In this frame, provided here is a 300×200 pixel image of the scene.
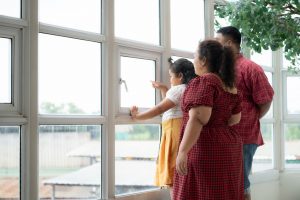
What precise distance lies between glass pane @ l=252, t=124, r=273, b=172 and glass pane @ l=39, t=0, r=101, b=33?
248 centimetres

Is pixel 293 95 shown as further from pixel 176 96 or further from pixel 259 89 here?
pixel 176 96

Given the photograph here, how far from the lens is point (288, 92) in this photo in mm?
4887

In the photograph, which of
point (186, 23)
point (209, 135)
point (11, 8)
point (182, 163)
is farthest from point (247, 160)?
point (11, 8)

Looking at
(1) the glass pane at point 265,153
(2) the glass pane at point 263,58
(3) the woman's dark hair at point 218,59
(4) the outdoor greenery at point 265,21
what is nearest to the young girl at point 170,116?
(3) the woman's dark hair at point 218,59

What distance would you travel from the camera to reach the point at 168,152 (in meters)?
2.85

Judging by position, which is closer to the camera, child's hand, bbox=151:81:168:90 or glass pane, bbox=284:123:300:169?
child's hand, bbox=151:81:168:90

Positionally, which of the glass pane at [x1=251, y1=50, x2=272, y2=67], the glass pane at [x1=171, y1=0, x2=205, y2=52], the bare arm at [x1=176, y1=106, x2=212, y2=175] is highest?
the glass pane at [x1=171, y1=0, x2=205, y2=52]

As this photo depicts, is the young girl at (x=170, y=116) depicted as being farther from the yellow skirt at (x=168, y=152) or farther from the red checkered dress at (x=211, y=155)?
the red checkered dress at (x=211, y=155)

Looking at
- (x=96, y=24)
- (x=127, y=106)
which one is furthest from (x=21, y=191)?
(x=96, y=24)

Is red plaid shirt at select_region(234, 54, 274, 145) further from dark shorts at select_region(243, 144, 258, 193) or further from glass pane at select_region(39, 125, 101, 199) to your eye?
glass pane at select_region(39, 125, 101, 199)

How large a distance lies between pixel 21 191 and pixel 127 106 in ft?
3.14

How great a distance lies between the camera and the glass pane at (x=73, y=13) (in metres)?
2.56

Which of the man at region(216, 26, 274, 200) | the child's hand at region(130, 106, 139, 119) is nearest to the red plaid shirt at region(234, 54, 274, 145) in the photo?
the man at region(216, 26, 274, 200)

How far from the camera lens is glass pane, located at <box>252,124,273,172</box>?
463 cm
